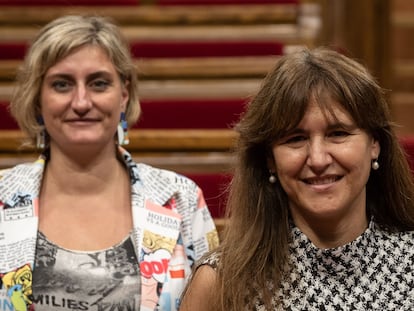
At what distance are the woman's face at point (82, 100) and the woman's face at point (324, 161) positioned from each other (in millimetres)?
306

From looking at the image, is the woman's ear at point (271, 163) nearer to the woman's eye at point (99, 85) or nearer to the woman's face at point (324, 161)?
the woman's face at point (324, 161)

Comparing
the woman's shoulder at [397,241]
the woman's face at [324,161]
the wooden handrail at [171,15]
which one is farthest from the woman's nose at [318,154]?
the wooden handrail at [171,15]

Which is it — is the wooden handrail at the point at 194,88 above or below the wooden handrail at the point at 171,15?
below

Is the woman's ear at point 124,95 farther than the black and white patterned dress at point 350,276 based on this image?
Yes

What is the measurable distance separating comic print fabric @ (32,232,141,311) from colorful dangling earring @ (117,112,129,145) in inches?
5.6

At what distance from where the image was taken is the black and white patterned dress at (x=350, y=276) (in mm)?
769

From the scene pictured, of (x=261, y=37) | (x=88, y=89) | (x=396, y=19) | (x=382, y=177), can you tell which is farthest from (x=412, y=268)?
(x=396, y=19)

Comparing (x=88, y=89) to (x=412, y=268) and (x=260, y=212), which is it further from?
(x=412, y=268)

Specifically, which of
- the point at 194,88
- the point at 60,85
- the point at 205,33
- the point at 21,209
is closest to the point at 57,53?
the point at 60,85

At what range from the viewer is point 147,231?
3.27 ft

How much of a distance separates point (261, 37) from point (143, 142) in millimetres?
671

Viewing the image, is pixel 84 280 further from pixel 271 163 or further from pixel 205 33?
pixel 205 33

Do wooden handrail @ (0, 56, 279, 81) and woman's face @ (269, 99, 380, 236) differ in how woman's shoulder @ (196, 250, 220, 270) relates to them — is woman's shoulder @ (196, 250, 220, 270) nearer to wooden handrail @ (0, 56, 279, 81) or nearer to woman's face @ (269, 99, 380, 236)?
woman's face @ (269, 99, 380, 236)

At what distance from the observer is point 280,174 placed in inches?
30.4
